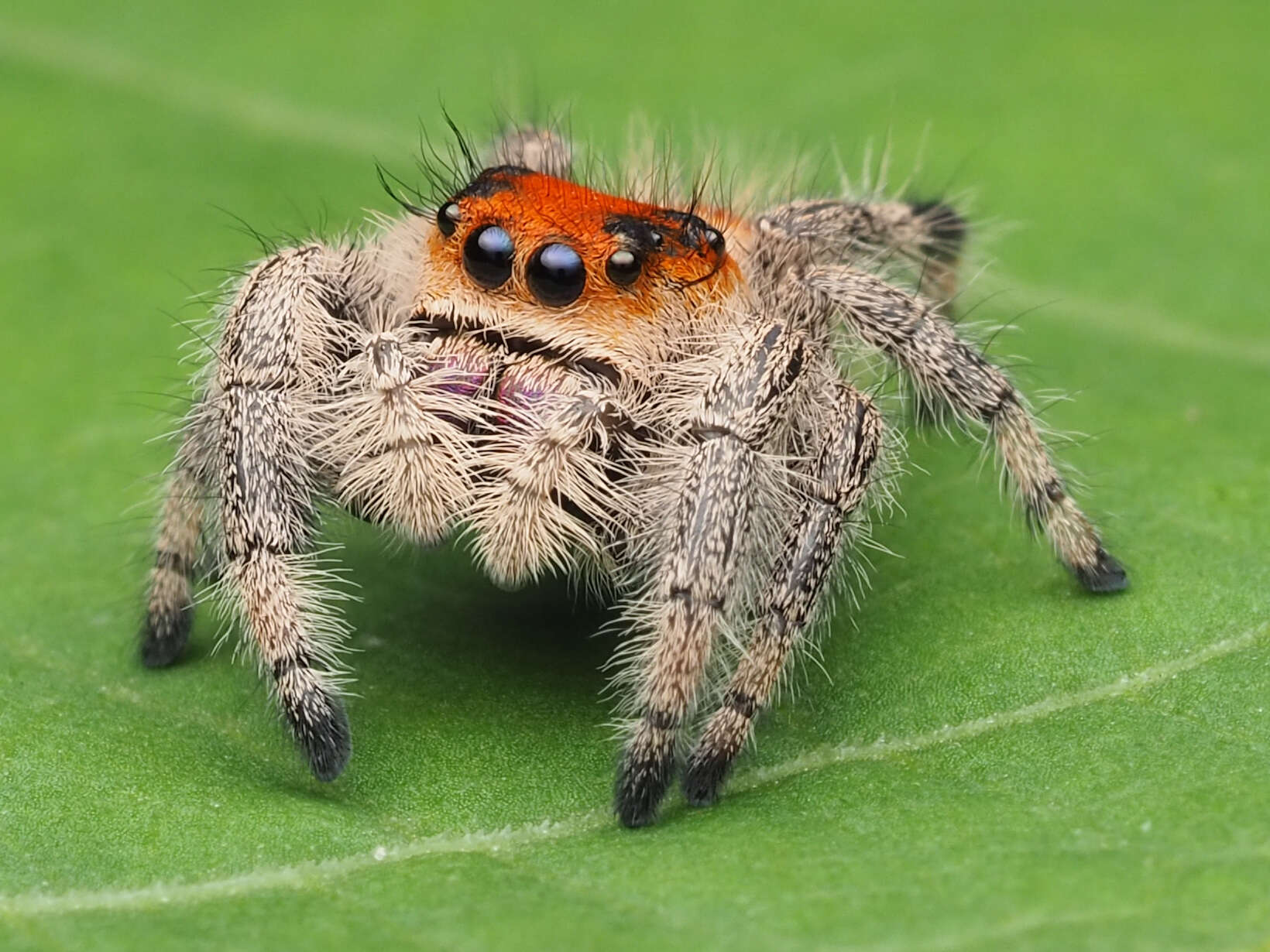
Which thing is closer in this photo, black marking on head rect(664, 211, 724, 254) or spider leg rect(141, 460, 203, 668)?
black marking on head rect(664, 211, 724, 254)

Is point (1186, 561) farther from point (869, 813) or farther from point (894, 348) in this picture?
point (869, 813)

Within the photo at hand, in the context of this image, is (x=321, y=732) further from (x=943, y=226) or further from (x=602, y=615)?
(x=943, y=226)

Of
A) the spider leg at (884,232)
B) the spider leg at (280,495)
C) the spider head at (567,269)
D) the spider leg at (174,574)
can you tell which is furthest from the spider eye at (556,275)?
the spider leg at (174,574)

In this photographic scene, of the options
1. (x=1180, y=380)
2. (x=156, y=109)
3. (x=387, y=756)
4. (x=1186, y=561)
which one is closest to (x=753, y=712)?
(x=387, y=756)

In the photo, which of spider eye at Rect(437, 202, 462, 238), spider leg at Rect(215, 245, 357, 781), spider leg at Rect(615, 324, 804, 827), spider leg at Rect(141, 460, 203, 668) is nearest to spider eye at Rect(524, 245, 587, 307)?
spider eye at Rect(437, 202, 462, 238)

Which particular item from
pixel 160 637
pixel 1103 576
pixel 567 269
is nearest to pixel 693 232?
pixel 567 269

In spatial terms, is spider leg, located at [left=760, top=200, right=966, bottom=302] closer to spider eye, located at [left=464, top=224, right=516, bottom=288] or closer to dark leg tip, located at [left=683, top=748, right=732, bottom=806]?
spider eye, located at [left=464, top=224, right=516, bottom=288]

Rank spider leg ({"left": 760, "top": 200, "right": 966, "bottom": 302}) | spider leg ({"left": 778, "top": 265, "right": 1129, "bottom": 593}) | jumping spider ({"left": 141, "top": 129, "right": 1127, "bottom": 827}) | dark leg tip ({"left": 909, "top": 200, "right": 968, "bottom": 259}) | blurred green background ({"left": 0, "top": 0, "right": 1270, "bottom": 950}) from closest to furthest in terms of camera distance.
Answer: blurred green background ({"left": 0, "top": 0, "right": 1270, "bottom": 950}) < jumping spider ({"left": 141, "top": 129, "right": 1127, "bottom": 827}) < spider leg ({"left": 778, "top": 265, "right": 1129, "bottom": 593}) < spider leg ({"left": 760, "top": 200, "right": 966, "bottom": 302}) < dark leg tip ({"left": 909, "top": 200, "right": 968, "bottom": 259})
